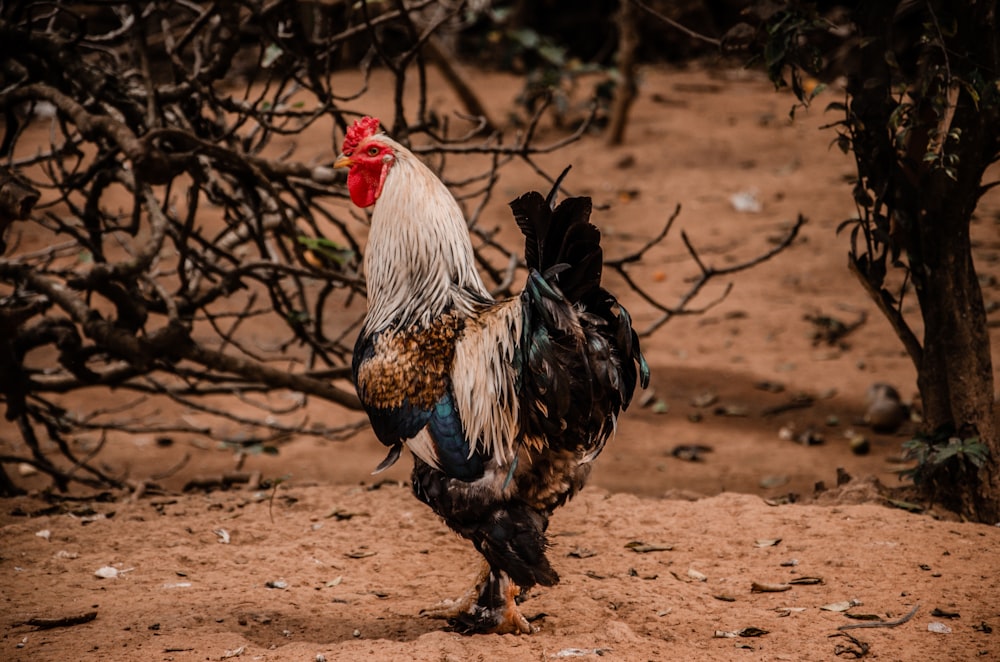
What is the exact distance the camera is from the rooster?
3.30m

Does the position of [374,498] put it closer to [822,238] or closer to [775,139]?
[822,238]

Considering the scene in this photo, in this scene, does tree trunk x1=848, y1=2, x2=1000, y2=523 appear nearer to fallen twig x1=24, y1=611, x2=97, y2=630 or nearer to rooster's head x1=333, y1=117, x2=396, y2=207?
rooster's head x1=333, y1=117, x2=396, y2=207

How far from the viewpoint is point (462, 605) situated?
3.75 metres

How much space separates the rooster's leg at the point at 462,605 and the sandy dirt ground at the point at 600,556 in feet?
0.21

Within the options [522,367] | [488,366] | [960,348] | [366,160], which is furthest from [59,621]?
[960,348]

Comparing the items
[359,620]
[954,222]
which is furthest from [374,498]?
[954,222]

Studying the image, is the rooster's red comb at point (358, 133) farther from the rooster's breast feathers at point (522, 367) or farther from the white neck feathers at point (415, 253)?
the rooster's breast feathers at point (522, 367)

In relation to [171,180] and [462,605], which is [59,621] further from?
[171,180]

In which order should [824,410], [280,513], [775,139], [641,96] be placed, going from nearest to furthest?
[280,513] < [824,410] < [775,139] < [641,96]

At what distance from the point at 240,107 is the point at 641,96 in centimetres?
1158

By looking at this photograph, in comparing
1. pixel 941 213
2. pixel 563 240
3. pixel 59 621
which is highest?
pixel 941 213

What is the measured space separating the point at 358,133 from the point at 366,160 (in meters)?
→ 0.13

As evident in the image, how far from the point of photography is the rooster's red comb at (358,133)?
3826 millimetres

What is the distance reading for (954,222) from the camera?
14.3 ft
